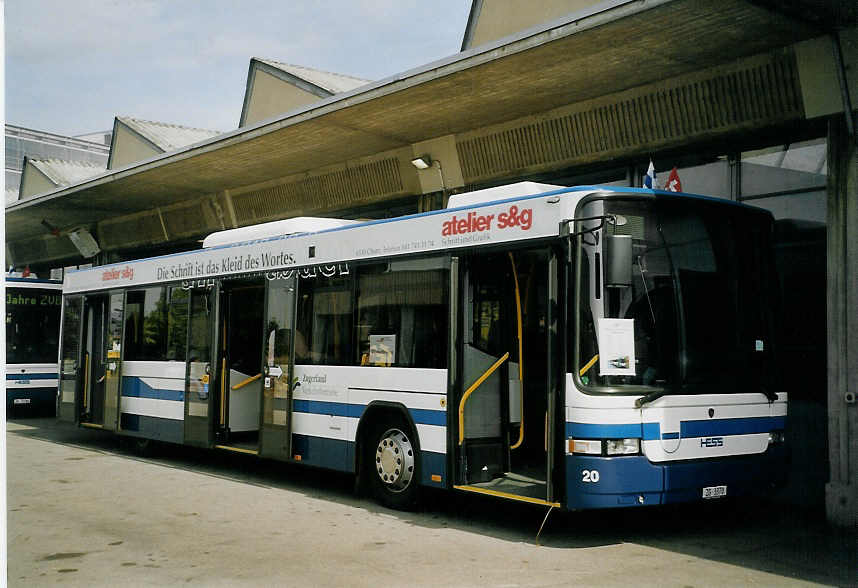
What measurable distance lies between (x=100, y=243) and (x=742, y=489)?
2177cm

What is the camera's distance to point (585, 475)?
7.62 meters

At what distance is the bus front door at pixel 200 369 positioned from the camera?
1302 cm

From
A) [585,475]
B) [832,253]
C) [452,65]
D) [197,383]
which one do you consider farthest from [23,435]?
[832,253]

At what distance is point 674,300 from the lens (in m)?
8.00

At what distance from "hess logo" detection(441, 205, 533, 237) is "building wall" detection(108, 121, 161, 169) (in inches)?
707

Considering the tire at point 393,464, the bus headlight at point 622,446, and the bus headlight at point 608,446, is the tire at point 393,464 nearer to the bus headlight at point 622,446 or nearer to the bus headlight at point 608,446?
the bus headlight at point 608,446

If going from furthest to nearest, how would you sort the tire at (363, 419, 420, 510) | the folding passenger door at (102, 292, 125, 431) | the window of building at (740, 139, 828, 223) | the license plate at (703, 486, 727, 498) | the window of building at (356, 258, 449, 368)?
the folding passenger door at (102, 292, 125, 431), the window of building at (740, 139, 828, 223), the tire at (363, 419, 420, 510), the window of building at (356, 258, 449, 368), the license plate at (703, 486, 727, 498)

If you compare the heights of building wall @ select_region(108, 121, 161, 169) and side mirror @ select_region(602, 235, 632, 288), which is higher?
building wall @ select_region(108, 121, 161, 169)

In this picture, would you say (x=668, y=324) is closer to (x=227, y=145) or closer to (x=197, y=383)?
(x=197, y=383)

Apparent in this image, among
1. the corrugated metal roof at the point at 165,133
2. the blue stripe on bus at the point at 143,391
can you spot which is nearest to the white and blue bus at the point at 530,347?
the blue stripe on bus at the point at 143,391

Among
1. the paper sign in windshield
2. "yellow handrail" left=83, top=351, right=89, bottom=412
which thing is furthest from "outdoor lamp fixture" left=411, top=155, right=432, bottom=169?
the paper sign in windshield

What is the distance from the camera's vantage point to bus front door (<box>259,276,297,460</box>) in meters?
11.5

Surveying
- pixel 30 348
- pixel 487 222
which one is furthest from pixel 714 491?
pixel 30 348

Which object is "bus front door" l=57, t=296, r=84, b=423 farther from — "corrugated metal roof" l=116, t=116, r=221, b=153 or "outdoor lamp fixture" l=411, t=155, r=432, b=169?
"corrugated metal roof" l=116, t=116, r=221, b=153
